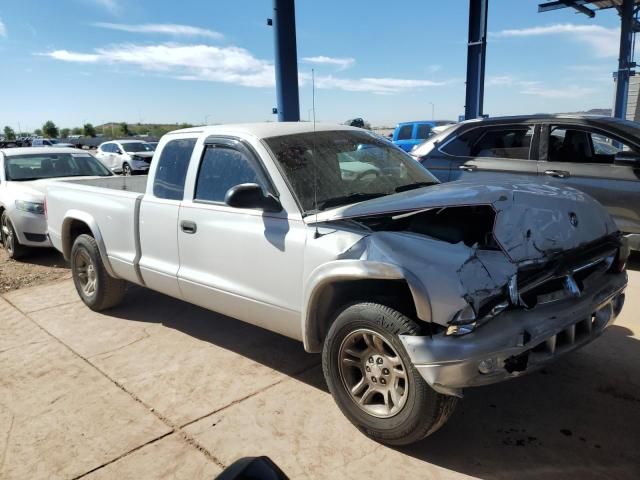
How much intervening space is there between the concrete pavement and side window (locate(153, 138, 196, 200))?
1.32 meters

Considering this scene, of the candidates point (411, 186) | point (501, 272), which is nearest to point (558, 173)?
point (411, 186)

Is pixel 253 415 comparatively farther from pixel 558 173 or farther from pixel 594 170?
pixel 594 170

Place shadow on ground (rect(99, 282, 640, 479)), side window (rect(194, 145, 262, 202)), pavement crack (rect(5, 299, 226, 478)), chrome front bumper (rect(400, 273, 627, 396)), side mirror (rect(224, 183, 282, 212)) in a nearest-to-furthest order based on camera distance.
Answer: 1. chrome front bumper (rect(400, 273, 627, 396))
2. shadow on ground (rect(99, 282, 640, 479))
3. pavement crack (rect(5, 299, 226, 478))
4. side mirror (rect(224, 183, 282, 212))
5. side window (rect(194, 145, 262, 202))

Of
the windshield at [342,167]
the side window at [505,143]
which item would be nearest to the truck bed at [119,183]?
the windshield at [342,167]

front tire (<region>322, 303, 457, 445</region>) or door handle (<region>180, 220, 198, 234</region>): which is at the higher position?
door handle (<region>180, 220, 198, 234</region>)

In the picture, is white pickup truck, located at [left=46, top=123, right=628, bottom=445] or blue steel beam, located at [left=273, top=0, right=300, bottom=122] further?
blue steel beam, located at [left=273, top=0, right=300, bottom=122]

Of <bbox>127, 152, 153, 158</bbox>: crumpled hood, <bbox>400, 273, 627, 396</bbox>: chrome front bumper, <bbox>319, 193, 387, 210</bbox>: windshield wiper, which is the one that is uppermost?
<bbox>319, 193, 387, 210</bbox>: windshield wiper

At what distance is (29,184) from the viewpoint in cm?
803

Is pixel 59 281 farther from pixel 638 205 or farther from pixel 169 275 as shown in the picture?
pixel 638 205

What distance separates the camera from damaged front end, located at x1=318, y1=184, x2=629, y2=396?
255cm

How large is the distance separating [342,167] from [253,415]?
1.82 m

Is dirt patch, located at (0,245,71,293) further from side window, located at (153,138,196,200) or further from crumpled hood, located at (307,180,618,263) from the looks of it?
crumpled hood, located at (307,180,618,263)

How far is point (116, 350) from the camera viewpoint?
14.9 feet

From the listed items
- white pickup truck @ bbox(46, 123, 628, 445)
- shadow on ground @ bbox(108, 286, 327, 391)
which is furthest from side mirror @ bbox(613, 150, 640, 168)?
shadow on ground @ bbox(108, 286, 327, 391)
